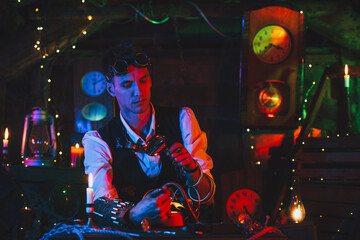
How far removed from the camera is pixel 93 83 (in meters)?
6.20

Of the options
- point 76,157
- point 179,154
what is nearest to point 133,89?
point 179,154

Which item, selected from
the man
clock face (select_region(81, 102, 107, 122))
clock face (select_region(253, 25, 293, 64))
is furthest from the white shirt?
clock face (select_region(81, 102, 107, 122))

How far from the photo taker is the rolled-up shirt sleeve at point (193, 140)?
11.0 feet

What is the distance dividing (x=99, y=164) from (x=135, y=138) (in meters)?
0.38

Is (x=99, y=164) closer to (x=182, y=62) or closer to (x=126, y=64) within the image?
(x=126, y=64)

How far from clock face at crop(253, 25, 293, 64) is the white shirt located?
2.17m

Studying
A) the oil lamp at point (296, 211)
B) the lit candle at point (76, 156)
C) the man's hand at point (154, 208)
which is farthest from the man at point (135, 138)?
the lit candle at point (76, 156)

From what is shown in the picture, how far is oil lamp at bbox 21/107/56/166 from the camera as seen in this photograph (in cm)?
442

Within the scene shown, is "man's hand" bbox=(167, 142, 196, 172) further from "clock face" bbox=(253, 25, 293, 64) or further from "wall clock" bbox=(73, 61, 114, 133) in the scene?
"wall clock" bbox=(73, 61, 114, 133)

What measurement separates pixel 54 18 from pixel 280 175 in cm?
350

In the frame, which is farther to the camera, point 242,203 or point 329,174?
point 242,203

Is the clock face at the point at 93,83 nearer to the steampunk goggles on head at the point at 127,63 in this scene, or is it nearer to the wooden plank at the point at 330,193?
the steampunk goggles on head at the point at 127,63

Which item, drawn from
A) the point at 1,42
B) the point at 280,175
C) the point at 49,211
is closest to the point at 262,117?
the point at 280,175

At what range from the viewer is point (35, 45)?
5.41 meters
